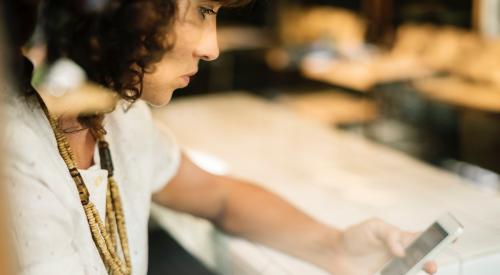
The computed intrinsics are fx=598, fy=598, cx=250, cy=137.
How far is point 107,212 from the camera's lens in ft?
3.18

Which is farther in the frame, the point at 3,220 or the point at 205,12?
the point at 205,12

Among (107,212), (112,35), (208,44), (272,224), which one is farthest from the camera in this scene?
(272,224)

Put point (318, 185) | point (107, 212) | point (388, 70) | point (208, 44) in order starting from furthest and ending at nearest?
point (388, 70) < point (318, 185) < point (107, 212) < point (208, 44)

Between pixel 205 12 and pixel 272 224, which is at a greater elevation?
pixel 205 12

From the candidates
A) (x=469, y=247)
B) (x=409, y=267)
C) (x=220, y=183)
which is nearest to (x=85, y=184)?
(x=220, y=183)

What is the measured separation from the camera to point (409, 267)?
3.08 ft

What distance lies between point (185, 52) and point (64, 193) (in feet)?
0.87

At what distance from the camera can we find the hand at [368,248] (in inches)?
39.4

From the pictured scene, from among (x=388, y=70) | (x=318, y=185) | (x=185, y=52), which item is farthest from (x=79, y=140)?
(x=388, y=70)

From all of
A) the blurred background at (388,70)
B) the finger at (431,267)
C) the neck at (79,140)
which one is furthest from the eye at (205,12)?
the blurred background at (388,70)

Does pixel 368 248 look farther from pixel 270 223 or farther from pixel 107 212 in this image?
pixel 107 212

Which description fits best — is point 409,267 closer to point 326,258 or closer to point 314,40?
point 326,258

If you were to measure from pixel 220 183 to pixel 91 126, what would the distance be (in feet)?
1.26

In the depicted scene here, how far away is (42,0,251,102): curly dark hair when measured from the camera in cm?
72
